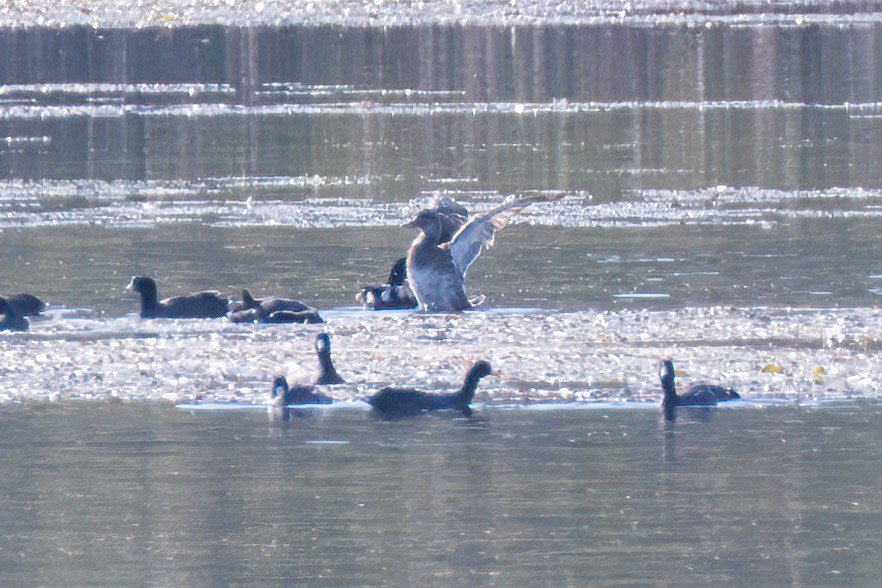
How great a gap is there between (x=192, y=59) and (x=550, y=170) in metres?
24.0

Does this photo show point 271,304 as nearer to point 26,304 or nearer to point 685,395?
point 26,304

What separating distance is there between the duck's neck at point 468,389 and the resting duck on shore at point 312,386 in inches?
27.8

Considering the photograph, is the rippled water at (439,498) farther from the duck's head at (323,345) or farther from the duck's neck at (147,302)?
the duck's neck at (147,302)

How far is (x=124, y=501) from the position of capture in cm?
854

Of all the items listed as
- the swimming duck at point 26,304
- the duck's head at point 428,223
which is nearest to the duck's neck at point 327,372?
the swimming duck at point 26,304

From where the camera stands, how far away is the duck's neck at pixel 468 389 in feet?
34.2

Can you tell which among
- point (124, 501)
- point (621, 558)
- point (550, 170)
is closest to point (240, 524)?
point (124, 501)

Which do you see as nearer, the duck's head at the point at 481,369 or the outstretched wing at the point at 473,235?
the duck's head at the point at 481,369

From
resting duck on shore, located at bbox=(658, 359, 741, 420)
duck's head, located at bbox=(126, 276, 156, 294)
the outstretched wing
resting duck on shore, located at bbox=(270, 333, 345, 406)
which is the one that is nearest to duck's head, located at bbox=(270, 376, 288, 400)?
resting duck on shore, located at bbox=(270, 333, 345, 406)

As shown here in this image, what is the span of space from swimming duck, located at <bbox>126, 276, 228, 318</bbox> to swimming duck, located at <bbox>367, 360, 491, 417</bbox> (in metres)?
3.25

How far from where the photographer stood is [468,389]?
10.4 m

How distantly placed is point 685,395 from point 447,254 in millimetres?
4214

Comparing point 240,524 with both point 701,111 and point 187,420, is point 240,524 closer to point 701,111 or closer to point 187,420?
point 187,420

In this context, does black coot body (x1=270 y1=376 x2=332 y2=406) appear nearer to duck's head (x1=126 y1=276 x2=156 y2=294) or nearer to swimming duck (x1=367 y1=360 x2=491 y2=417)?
swimming duck (x1=367 y1=360 x2=491 y2=417)
